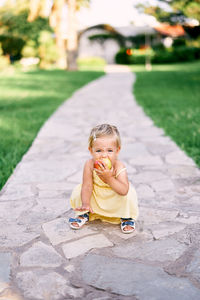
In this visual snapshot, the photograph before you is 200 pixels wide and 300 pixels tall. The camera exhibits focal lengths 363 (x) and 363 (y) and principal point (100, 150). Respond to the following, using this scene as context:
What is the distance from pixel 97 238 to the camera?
8.48 ft

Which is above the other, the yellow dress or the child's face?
the child's face

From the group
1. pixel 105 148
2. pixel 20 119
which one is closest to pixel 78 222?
pixel 105 148

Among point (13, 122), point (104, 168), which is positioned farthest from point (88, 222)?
point (13, 122)

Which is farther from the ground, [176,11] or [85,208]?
[176,11]

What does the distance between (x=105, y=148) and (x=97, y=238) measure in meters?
0.65

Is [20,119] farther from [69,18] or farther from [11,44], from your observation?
[11,44]

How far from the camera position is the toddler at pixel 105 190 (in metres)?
2.62

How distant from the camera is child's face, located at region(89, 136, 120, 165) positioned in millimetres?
2619

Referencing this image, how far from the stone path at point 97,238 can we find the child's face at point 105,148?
56 centimetres

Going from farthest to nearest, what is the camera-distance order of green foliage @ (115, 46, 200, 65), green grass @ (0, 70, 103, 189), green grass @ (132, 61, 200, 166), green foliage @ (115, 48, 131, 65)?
green foliage @ (115, 48, 131, 65) < green foliage @ (115, 46, 200, 65) < green grass @ (132, 61, 200, 166) < green grass @ (0, 70, 103, 189)

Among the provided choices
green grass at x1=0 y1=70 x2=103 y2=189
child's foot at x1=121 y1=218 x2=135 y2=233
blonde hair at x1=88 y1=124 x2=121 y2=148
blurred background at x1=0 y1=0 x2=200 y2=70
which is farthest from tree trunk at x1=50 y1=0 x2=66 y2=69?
child's foot at x1=121 y1=218 x2=135 y2=233

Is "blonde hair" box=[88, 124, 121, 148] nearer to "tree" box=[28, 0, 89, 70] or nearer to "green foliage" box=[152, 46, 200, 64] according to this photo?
"tree" box=[28, 0, 89, 70]

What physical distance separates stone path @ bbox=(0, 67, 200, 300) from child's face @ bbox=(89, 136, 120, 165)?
56cm

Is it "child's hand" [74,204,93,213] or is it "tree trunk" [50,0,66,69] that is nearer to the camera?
"child's hand" [74,204,93,213]
